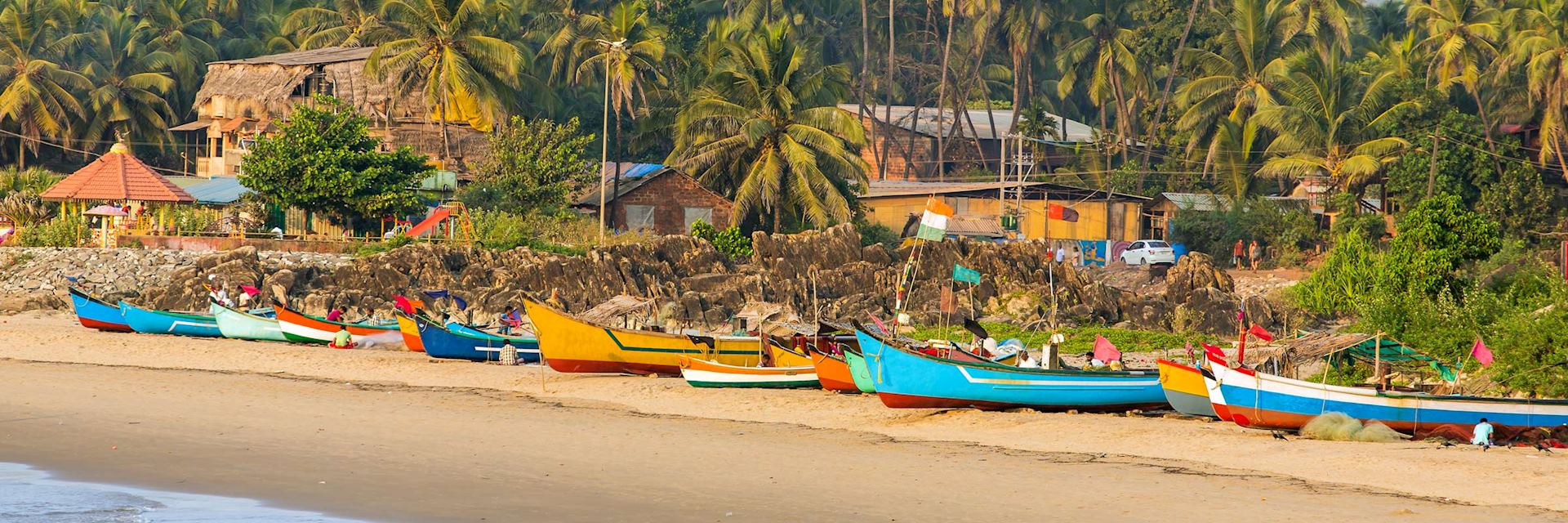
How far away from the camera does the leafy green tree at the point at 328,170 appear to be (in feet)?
148

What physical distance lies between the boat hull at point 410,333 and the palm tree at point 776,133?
19106mm

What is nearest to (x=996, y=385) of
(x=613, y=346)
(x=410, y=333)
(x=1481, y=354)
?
(x=1481, y=354)

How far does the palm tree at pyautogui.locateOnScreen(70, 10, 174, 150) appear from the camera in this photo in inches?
2474

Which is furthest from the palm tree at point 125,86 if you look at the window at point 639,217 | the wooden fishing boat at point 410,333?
the wooden fishing boat at point 410,333

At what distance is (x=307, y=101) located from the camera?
56.2m

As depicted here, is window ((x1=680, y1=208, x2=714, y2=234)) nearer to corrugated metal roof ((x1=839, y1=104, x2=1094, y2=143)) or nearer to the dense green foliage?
the dense green foliage

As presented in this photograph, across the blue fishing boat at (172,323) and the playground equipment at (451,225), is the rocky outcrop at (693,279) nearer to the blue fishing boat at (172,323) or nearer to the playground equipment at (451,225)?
the playground equipment at (451,225)

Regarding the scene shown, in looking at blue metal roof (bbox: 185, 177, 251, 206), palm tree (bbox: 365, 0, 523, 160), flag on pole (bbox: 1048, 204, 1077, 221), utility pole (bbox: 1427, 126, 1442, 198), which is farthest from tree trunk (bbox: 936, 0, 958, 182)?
blue metal roof (bbox: 185, 177, 251, 206)

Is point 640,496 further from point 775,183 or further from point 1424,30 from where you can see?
point 1424,30

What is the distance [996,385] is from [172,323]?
2067 centimetres

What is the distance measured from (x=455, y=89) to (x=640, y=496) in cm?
3699

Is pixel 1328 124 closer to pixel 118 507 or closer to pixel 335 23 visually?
pixel 335 23

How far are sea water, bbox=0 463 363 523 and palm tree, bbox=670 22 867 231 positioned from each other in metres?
33.3

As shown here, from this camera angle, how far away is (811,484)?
1725cm
